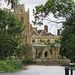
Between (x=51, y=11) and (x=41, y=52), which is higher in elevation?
(x=51, y=11)

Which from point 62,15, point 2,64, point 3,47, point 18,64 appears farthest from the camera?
point 18,64

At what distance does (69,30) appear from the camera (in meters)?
31.0

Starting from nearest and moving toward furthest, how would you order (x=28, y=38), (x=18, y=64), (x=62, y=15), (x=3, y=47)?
(x=62, y=15) < (x=3, y=47) < (x=18, y=64) < (x=28, y=38)

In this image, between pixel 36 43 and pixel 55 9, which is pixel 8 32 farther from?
pixel 36 43

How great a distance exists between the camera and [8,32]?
30859 mm

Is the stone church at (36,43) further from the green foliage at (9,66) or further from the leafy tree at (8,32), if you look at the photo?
the leafy tree at (8,32)

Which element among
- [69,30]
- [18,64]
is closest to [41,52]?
[18,64]

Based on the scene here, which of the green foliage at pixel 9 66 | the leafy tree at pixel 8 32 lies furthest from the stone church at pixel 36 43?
the leafy tree at pixel 8 32

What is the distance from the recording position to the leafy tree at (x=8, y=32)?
30047 mm

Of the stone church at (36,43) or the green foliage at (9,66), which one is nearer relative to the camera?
the green foliage at (9,66)

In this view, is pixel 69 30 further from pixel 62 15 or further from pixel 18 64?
pixel 18 64

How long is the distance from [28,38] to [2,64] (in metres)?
55.9

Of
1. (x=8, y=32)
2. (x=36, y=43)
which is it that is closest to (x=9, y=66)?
(x=8, y=32)

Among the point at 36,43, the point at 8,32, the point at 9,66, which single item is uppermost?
the point at 8,32
